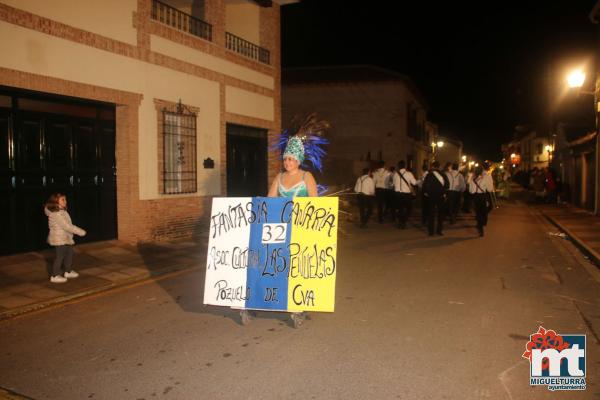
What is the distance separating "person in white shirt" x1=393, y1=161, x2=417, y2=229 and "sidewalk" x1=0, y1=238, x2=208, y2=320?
5941 mm

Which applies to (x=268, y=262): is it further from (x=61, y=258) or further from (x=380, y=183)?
(x=380, y=183)

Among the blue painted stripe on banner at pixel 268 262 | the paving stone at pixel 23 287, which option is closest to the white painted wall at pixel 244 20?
the paving stone at pixel 23 287

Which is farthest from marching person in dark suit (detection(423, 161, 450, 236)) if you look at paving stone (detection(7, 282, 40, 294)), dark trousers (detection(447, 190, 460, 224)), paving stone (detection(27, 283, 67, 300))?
paving stone (detection(7, 282, 40, 294))

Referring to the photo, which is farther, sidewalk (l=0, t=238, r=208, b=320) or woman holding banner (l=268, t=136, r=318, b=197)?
sidewalk (l=0, t=238, r=208, b=320)

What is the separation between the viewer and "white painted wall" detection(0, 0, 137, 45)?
900 cm

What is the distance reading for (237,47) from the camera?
15.0m

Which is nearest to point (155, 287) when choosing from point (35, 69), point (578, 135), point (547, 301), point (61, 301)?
point (61, 301)

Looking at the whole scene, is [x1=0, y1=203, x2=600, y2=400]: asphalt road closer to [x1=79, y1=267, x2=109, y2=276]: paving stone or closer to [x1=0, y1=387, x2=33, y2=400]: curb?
[x1=0, y1=387, x2=33, y2=400]: curb

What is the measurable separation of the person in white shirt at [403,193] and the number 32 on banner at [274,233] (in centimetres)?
971

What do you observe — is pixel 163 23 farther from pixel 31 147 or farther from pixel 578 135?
pixel 578 135

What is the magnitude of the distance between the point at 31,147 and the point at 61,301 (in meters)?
3.58

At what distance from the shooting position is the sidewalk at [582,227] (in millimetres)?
11103

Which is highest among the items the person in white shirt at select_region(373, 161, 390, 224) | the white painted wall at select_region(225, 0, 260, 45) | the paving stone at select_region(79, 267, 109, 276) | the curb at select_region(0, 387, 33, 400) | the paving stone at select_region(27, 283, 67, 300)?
the white painted wall at select_region(225, 0, 260, 45)

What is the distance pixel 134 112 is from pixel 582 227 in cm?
1237
